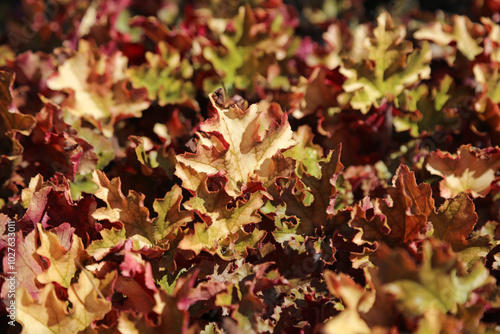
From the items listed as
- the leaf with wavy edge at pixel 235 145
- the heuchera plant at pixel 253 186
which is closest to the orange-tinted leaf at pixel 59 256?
the heuchera plant at pixel 253 186

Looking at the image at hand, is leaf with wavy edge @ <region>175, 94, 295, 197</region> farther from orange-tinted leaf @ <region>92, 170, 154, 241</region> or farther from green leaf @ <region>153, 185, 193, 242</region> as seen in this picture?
orange-tinted leaf @ <region>92, 170, 154, 241</region>

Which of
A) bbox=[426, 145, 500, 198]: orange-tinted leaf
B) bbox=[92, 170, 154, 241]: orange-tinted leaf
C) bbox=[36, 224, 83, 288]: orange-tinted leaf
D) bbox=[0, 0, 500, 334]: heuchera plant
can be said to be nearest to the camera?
bbox=[0, 0, 500, 334]: heuchera plant

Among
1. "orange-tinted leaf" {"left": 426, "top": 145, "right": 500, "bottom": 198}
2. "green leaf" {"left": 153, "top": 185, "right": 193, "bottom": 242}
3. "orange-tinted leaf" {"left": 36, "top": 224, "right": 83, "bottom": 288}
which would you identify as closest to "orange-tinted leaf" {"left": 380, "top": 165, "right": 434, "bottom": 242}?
"orange-tinted leaf" {"left": 426, "top": 145, "right": 500, "bottom": 198}

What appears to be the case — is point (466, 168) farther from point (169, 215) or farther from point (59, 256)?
point (59, 256)

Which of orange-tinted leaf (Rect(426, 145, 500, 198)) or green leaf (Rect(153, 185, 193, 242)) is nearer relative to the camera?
green leaf (Rect(153, 185, 193, 242))

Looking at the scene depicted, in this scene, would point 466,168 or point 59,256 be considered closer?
point 59,256

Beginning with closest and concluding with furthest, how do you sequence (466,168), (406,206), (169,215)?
(406,206) < (169,215) < (466,168)

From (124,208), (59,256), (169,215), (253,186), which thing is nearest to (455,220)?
(253,186)

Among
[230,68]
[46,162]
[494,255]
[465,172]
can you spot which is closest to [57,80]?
[46,162]

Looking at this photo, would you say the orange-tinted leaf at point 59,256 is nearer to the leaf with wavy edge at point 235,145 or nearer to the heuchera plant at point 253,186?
the heuchera plant at point 253,186
